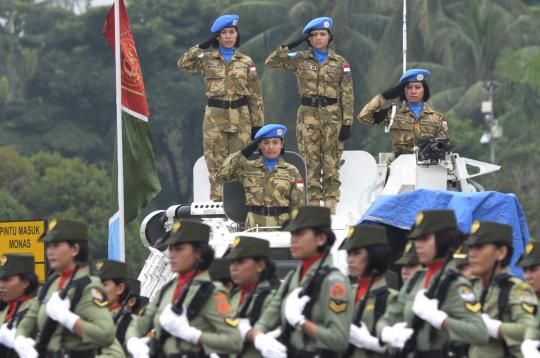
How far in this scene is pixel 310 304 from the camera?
12.1 meters

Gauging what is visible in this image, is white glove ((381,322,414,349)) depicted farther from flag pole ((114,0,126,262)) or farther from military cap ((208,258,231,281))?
flag pole ((114,0,126,262))

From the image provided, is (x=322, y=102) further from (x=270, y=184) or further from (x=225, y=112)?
(x=270, y=184)

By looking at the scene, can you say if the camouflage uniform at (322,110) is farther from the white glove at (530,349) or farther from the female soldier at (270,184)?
the white glove at (530,349)

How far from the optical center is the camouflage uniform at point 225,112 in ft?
67.6

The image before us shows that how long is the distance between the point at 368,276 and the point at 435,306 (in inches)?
40.2

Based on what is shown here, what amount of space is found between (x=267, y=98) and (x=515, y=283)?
4384 cm

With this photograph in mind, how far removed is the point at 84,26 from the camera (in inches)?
2638

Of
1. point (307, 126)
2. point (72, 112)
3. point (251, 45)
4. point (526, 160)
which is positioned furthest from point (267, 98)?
point (307, 126)

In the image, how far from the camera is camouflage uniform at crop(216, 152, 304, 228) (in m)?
18.7

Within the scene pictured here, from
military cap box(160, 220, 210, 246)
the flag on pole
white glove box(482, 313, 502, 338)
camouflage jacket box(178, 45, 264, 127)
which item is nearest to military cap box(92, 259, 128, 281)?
military cap box(160, 220, 210, 246)

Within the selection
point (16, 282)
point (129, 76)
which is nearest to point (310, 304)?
point (16, 282)

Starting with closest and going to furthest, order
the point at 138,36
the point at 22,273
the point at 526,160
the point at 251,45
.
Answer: the point at 22,273 → the point at 526,160 → the point at 251,45 → the point at 138,36

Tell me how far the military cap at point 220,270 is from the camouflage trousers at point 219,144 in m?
6.19

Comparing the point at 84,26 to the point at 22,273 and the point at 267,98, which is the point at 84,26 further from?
the point at 22,273
